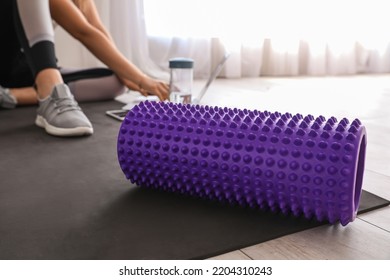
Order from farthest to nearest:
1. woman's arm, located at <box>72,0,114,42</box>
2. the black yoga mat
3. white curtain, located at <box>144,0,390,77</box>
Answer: white curtain, located at <box>144,0,390,77</box>, woman's arm, located at <box>72,0,114,42</box>, the black yoga mat

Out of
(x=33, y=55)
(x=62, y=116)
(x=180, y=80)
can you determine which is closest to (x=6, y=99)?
(x=33, y=55)

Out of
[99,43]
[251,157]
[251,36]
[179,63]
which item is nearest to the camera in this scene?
[251,157]

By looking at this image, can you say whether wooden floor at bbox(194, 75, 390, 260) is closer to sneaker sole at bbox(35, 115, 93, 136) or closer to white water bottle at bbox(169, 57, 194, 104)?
white water bottle at bbox(169, 57, 194, 104)

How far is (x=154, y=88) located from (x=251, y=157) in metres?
1.09

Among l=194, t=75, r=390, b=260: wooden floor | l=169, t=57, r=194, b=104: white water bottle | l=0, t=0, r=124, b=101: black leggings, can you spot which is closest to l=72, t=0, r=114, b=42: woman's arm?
l=0, t=0, r=124, b=101: black leggings

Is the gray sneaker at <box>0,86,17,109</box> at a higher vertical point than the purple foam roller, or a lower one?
lower

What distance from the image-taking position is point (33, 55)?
1471 millimetres

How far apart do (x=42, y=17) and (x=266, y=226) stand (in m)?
1.08

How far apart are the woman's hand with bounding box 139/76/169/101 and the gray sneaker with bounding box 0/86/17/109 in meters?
0.50

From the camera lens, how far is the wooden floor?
67 cm

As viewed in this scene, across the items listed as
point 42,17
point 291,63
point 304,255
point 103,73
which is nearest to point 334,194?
point 304,255

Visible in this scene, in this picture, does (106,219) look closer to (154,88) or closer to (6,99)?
(154,88)

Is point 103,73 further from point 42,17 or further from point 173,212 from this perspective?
point 173,212

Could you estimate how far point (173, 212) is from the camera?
796 millimetres
